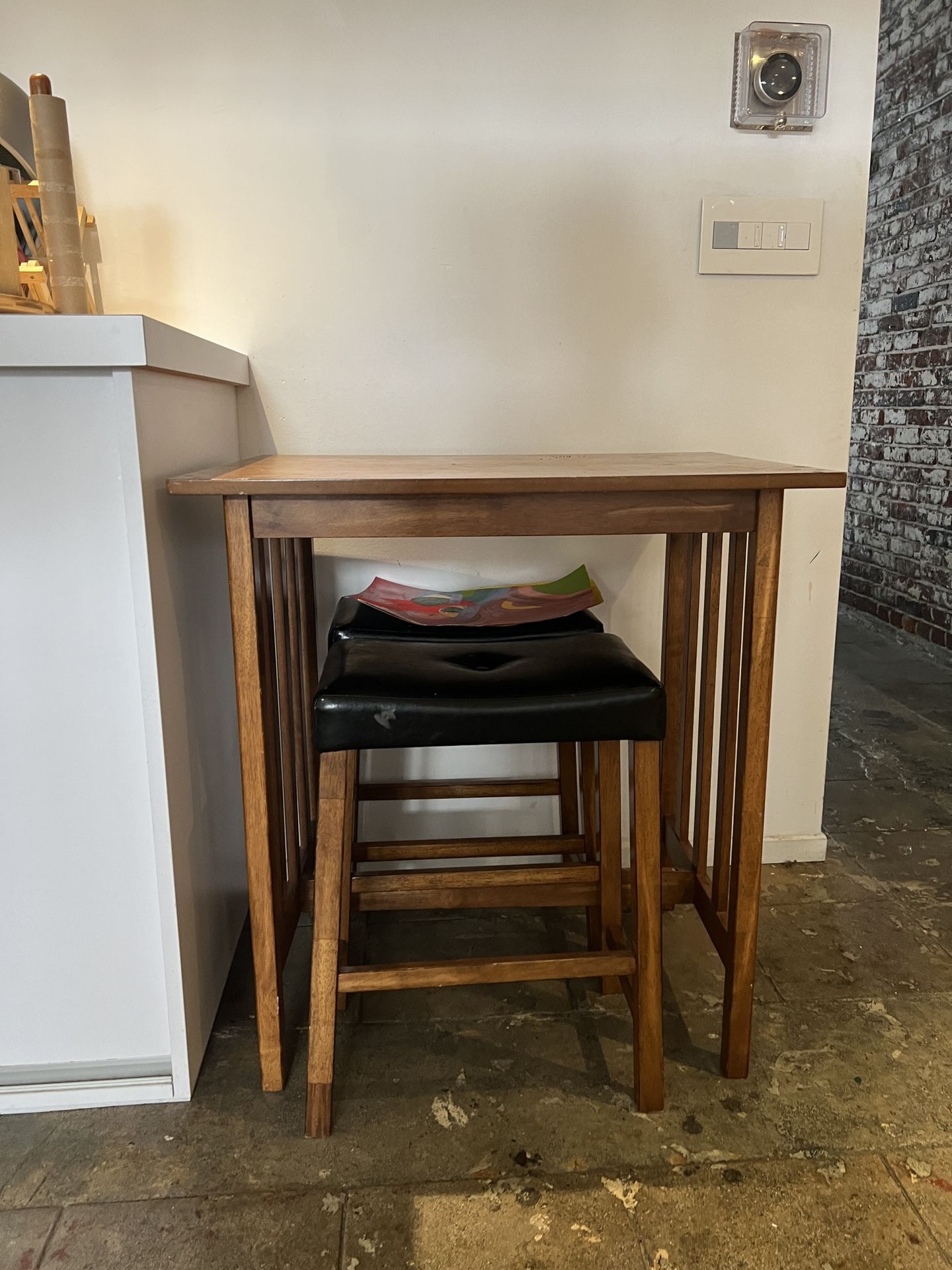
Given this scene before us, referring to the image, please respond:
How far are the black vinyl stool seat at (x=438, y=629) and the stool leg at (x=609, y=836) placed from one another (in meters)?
0.20

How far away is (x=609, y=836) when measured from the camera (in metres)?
1.40

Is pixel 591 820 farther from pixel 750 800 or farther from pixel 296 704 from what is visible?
pixel 296 704

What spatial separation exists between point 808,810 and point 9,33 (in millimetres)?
2062

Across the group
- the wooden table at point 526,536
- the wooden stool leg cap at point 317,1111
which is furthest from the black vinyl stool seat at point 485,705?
the wooden stool leg cap at point 317,1111

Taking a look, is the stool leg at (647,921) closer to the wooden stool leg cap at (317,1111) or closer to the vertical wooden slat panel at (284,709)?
the wooden stool leg cap at (317,1111)

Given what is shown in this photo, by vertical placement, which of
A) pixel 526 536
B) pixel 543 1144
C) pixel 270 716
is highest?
pixel 526 536

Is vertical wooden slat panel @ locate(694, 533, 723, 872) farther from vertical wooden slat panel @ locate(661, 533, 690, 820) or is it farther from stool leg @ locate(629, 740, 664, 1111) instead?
stool leg @ locate(629, 740, 664, 1111)

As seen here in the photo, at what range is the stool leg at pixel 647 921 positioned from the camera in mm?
1192

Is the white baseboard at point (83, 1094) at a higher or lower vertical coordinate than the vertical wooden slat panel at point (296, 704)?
lower

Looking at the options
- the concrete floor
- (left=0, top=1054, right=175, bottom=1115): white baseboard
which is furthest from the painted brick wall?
(left=0, top=1054, right=175, bottom=1115): white baseboard

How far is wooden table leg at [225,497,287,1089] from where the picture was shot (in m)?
1.11

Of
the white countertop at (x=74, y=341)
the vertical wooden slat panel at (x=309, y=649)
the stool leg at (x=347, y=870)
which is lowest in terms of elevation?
the stool leg at (x=347, y=870)

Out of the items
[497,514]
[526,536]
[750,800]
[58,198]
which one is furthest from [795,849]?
[58,198]

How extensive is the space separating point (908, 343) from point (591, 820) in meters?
3.18
